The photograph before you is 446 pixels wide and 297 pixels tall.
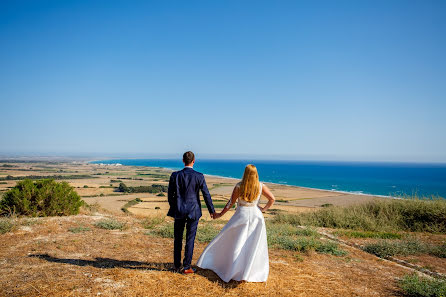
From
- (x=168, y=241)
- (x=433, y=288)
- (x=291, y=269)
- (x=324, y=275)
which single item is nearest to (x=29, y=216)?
(x=168, y=241)

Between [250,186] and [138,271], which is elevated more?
[250,186]

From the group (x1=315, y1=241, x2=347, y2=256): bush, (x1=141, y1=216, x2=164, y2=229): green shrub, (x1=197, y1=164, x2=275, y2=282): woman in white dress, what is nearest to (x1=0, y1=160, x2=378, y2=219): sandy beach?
(x1=141, y1=216, x2=164, y2=229): green shrub

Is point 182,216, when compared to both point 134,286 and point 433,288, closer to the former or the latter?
point 134,286

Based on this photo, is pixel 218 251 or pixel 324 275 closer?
pixel 218 251

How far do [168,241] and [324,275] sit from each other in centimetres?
506

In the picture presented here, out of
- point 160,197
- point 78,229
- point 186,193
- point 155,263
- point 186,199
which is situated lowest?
point 160,197

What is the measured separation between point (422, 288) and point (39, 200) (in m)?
13.8

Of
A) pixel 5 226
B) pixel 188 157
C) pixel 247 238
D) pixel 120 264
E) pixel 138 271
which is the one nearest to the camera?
pixel 247 238

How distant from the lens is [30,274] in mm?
5516

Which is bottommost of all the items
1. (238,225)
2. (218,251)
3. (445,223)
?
(445,223)

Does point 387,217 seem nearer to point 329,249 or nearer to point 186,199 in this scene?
point 329,249

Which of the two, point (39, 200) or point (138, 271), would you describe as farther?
point (39, 200)

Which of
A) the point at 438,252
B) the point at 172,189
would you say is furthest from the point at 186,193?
the point at 438,252

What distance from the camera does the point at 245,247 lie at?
5.28m
